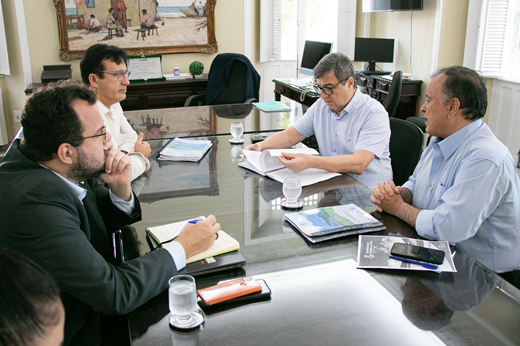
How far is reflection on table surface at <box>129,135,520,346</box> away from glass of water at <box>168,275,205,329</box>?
0.03 metres

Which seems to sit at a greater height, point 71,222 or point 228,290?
point 71,222

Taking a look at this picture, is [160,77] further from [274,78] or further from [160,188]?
[160,188]

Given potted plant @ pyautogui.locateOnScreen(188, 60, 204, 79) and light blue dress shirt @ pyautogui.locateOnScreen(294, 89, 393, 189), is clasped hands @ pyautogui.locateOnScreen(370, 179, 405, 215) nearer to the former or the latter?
light blue dress shirt @ pyautogui.locateOnScreen(294, 89, 393, 189)

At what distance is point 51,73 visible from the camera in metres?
4.63

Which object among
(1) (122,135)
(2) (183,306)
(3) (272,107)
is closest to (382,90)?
(3) (272,107)

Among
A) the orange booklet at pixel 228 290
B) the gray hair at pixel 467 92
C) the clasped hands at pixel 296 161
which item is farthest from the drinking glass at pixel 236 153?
the orange booklet at pixel 228 290

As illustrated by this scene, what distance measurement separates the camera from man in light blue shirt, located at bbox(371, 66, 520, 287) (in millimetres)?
1428

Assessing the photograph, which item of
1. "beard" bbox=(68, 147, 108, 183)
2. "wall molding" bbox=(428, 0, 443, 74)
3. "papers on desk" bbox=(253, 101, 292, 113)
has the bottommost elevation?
"papers on desk" bbox=(253, 101, 292, 113)

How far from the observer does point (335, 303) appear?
3.49 ft

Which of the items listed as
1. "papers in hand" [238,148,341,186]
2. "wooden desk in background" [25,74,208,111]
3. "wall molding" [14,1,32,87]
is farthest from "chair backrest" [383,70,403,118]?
"wall molding" [14,1,32,87]

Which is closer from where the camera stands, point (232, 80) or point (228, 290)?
point (228, 290)

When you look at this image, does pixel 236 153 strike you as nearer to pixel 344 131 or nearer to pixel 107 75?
pixel 344 131

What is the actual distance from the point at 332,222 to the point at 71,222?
81cm

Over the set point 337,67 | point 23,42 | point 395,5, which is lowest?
point 337,67
